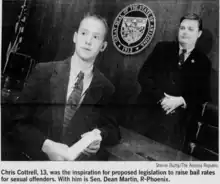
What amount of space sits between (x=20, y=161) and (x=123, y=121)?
2.57ft

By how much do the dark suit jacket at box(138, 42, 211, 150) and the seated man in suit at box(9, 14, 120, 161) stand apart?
27cm

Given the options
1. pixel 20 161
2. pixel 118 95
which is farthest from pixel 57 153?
pixel 118 95

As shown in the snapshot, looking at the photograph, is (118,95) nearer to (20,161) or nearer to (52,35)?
(52,35)

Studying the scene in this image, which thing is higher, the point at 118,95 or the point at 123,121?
the point at 118,95

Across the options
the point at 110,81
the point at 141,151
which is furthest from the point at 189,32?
the point at 141,151

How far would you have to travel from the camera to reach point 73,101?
2.42 m

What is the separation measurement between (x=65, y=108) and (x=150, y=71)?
66 cm

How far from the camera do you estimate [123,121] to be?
7.92ft

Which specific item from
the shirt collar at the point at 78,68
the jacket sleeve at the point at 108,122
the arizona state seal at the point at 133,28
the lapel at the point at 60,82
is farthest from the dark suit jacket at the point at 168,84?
the lapel at the point at 60,82

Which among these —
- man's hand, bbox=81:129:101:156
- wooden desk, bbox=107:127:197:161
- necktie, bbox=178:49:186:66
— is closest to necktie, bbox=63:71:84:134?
man's hand, bbox=81:129:101:156

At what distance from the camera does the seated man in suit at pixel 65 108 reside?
7.86ft

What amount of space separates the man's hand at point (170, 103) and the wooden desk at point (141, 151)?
0.84ft

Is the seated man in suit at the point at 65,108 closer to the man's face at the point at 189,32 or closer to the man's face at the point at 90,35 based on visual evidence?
the man's face at the point at 90,35

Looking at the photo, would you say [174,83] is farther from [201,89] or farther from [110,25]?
[110,25]
